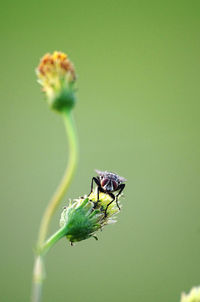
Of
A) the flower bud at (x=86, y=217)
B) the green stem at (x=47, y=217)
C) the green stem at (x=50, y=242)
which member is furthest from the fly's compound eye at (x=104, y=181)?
the green stem at (x=47, y=217)

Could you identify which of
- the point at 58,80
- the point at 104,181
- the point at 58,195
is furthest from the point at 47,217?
the point at 104,181

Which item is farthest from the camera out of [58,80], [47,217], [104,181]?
[104,181]

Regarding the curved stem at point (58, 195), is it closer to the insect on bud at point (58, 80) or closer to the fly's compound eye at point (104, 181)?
the insect on bud at point (58, 80)

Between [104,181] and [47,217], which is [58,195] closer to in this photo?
[47,217]

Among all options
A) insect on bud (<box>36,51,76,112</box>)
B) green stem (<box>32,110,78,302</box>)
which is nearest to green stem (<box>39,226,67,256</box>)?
green stem (<box>32,110,78,302</box>)

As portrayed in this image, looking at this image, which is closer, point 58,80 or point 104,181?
point 58,80

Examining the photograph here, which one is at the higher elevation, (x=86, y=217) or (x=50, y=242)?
(x=86, y=217)
